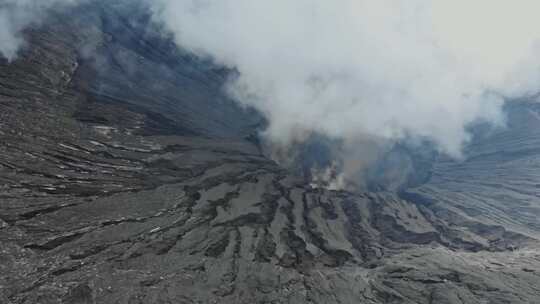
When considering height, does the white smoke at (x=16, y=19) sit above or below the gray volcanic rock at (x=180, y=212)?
above

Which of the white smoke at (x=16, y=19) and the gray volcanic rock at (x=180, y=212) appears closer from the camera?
the gray volcanic rock at (x=180, y=212)

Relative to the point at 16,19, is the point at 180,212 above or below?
below

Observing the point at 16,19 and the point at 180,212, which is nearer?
the point at 180,212

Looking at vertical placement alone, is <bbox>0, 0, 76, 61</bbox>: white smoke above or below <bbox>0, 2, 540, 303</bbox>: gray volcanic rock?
above

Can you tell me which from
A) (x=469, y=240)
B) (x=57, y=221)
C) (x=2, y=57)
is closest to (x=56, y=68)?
(x=2, y=57)
